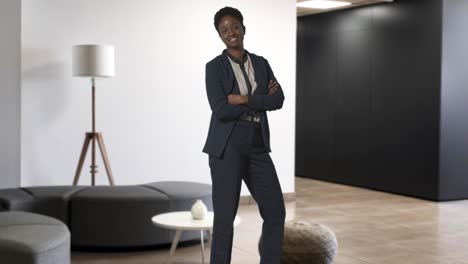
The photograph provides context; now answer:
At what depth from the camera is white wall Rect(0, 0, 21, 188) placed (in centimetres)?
726

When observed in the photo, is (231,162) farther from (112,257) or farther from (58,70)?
(58,70)

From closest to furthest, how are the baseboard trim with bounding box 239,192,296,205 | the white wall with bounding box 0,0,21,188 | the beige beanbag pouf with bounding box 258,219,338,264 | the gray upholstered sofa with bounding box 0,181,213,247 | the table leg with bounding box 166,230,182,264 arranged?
1. the beige beanbag pouf with bounding box 258,219,338,264
2. the table leg with bounding box 166,230,182,264
3. the gray upholstered sofa with bounding box 0,181,213,247
4. the white wall with bounding box 0,0,21,188
5. the baseboard trim with bounding box 239,192,296,205

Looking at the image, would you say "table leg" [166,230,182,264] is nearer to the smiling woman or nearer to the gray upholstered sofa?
the gray upholstered sofa

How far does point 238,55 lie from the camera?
12.0ft

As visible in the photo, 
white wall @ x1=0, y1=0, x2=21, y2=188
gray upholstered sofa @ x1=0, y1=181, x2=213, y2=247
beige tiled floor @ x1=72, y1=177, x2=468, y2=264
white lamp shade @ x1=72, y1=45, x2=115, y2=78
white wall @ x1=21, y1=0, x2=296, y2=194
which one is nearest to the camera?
beige tiled floor @ x1=72, y1=177, x2=468, y2=264

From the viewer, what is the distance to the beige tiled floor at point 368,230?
19.0 feet

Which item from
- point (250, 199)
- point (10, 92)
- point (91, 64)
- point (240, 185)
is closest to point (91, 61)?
point (91, 64)

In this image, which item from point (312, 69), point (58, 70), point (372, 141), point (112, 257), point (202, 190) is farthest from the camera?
point (312, 69)

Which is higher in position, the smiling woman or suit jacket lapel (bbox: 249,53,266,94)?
suit jacket lapel (bbox: 249,53,266,94)

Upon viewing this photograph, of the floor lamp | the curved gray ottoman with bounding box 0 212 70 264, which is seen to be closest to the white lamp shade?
the floor lamp

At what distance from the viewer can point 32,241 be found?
419cm

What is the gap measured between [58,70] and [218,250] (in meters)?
4.70

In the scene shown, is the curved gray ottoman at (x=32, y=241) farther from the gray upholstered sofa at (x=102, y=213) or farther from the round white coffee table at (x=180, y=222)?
the gray upholstered sofa at (x=102, y=213)

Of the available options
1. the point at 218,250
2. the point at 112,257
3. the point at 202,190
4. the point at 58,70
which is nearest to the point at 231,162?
the point at 218,250
